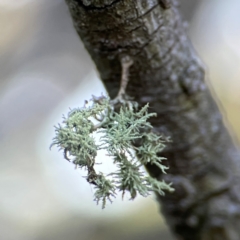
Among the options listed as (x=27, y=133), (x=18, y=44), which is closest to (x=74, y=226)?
(x=27, y=133)

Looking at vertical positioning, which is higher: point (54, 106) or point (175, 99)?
point (54, 106)

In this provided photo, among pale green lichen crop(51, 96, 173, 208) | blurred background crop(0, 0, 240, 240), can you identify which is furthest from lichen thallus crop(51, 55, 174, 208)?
blurred background crop(0, 0, 240, 240)

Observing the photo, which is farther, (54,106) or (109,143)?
(54,106)

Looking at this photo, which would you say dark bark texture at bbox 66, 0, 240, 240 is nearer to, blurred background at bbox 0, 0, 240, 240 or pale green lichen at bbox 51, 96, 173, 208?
pale green lichen at bbox 51, 96, 173, 208

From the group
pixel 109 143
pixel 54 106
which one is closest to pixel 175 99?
pixel 109 143

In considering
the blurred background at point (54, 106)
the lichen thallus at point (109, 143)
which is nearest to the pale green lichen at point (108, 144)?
the lichen thallus at point (109, 143)

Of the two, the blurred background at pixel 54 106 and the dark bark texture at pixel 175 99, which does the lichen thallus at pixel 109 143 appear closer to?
the dark bark texture at pixel 175 99

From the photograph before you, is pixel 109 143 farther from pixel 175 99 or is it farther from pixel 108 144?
pixel 175 99
